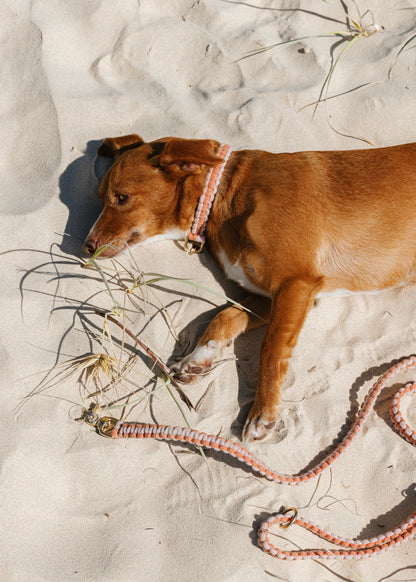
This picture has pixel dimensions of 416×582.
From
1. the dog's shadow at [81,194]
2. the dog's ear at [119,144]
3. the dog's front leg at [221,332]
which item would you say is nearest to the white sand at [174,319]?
the dog's shadow at [81,194]

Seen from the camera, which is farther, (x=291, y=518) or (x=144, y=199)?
(x=144, y=199)

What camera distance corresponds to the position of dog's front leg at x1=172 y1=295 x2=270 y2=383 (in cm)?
336

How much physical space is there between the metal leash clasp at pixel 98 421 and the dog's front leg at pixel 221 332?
0.50 meters

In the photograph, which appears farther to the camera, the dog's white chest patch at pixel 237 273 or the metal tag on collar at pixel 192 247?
the metal tag on collar at pixel 192 247

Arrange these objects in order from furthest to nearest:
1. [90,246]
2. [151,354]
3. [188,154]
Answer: [90,246], [151,354], [188,154]

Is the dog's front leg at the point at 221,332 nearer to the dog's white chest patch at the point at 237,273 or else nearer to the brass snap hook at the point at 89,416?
the dog's white chest patch at the point at 237,273

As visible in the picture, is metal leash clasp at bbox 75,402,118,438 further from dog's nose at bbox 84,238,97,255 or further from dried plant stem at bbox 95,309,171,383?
dog's nose at bbox 84,238,97,255

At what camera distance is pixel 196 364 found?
3.36 meters

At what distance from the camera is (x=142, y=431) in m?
3.11

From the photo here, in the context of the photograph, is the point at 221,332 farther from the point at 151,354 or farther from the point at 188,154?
the point at 188,154

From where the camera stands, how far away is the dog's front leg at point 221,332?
3.36 m

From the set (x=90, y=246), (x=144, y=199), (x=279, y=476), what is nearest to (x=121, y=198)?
(x=144, y=199)

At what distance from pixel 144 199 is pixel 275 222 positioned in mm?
852

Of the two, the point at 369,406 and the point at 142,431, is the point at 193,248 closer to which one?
the point at 142,431
